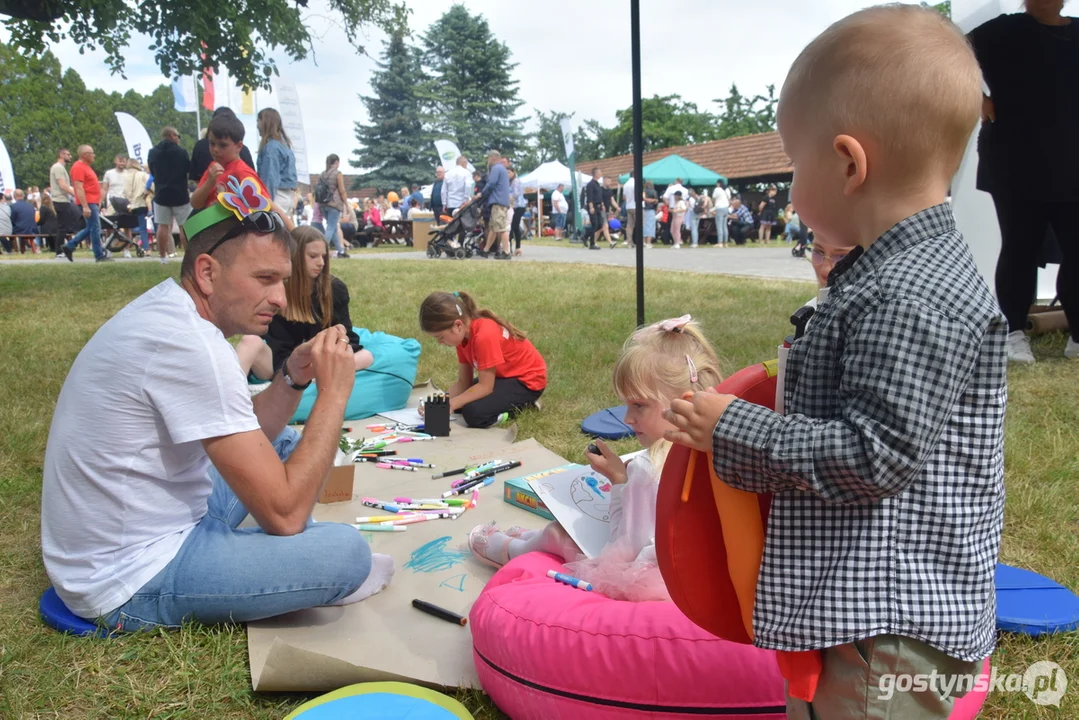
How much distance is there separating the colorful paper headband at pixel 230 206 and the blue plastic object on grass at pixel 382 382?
2239 millimetres

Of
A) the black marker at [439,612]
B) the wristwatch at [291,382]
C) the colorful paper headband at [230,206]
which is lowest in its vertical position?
the black marker at [439,612]

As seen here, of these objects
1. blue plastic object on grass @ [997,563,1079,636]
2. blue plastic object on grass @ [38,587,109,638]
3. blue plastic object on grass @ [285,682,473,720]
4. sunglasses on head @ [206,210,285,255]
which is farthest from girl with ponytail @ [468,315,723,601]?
blue plastic object on grass @ [38,587,109,638]

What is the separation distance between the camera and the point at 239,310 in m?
2.09

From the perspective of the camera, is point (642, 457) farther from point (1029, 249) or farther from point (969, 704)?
point (1029, 249)

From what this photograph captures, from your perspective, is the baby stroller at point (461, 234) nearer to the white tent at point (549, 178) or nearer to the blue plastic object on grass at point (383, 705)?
the white tent at point (549, 178)

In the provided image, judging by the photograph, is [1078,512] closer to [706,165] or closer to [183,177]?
[183,177]

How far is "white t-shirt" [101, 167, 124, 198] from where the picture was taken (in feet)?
47.5

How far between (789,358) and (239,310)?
151cm

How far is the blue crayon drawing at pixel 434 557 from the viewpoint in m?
2.53

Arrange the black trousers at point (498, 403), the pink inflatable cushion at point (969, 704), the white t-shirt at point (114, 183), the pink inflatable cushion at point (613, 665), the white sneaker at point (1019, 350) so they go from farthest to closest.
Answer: the white t-shirt at point (114, 183), the white sneaker at point (1019, 350), the black trousers at point (498, 403), the pink inflatable cushion at point (613, 665), the pink inflatable cushion at point (969, 704)

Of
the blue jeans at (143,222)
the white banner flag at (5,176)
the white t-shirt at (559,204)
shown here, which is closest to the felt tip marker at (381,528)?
the blue jeans at (143,222)

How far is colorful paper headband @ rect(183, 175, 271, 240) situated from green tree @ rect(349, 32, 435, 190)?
41992 millimetres

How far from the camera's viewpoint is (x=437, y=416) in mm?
3938

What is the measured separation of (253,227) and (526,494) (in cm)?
142
